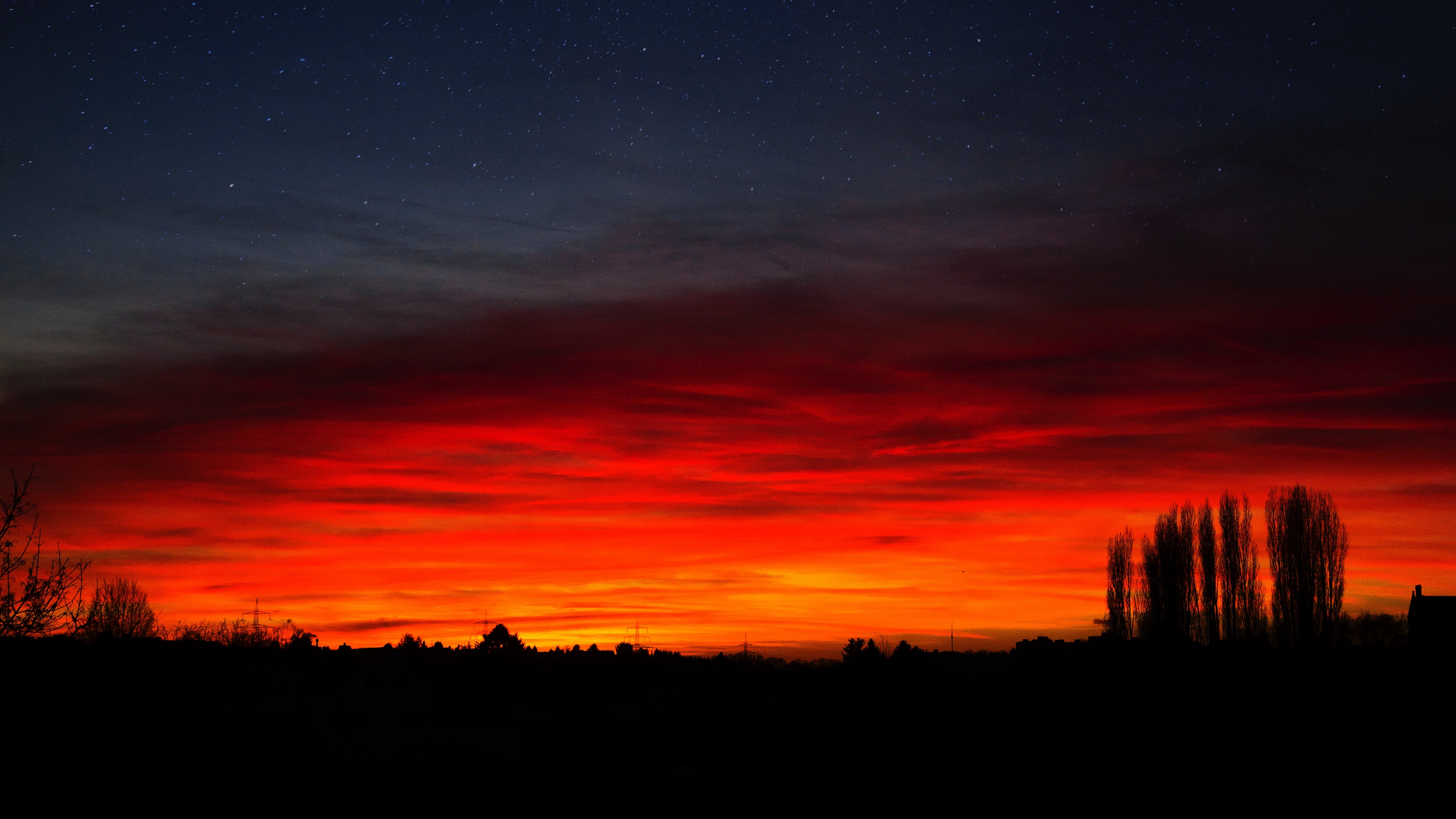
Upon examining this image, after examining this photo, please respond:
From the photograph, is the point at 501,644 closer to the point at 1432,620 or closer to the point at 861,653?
the point at 861,653

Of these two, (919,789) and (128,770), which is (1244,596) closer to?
(919,789)

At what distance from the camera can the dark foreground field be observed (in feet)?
103

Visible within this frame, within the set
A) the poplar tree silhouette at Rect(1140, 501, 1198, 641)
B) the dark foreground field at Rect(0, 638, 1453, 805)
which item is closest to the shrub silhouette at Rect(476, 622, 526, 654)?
the dark foreground field at Rect(0, 638, 1453, 805)

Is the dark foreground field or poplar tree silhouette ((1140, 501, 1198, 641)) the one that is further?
poplar tree silhouette ((1140, 501, 1198, 641))

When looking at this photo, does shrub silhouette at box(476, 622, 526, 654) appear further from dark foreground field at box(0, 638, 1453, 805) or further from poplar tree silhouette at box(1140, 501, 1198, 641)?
poplar tree silhouette at box(1140, 501, 1198, 641)

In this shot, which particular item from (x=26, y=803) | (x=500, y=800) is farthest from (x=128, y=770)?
(x=500, y=800)

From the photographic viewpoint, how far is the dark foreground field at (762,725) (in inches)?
1234

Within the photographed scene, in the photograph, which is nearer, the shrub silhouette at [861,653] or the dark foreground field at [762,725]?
the dark foreground field at [762,725]

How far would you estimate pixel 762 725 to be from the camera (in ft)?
161

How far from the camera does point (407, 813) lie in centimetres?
3225

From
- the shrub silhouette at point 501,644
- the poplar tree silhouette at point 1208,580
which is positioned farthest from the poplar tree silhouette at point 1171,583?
the shrub silhouette at point 501,644

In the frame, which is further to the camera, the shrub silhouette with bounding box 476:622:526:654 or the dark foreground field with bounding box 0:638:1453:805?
the shrub silhouette with bounding box 476:622:526:654

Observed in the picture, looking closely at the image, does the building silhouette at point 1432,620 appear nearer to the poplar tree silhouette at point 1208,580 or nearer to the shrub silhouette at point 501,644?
the poplar tree silhouette at point 1208,580

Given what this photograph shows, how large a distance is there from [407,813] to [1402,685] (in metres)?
40.1
